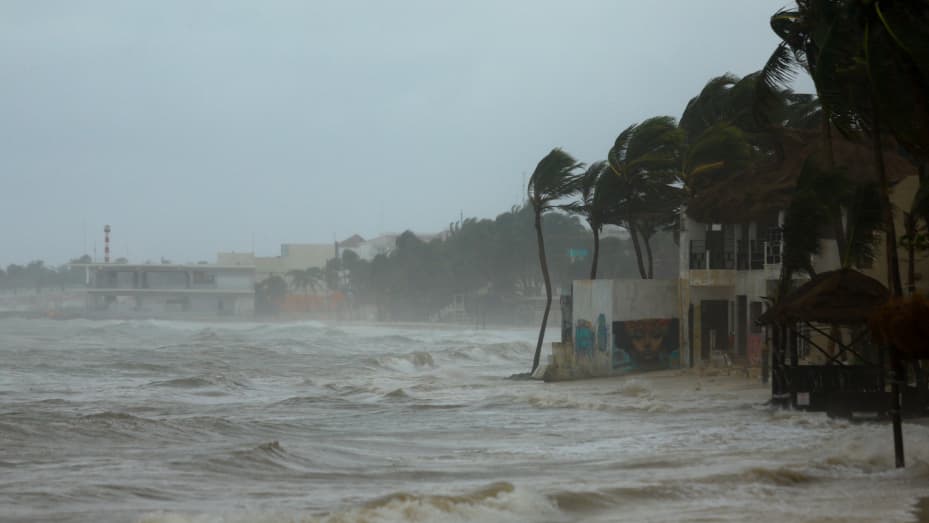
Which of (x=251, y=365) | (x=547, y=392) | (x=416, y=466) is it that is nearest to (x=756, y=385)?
(x=547, y=392)

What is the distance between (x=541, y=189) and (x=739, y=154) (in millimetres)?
6187

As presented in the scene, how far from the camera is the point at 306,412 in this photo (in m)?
26.8

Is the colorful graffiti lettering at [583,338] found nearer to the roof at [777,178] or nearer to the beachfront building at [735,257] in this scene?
the beachfront building at [735,257]

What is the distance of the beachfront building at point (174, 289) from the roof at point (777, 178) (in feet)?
406

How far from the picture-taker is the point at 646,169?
38781 mm

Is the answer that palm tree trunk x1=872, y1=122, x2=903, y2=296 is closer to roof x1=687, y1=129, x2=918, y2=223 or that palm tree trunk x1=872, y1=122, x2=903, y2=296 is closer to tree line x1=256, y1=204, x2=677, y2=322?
roof x1=687, y1=129, x2=918, y2=223

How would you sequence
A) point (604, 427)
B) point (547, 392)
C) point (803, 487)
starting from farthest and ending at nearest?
point (547, 392) < point (604, 427) < point (803, 487)

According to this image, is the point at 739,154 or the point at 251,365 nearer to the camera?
the point at 739,154

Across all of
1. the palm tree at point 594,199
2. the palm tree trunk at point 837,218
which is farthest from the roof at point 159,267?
the palm tree trunk at point 837,218

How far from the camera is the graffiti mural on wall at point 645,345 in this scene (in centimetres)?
3312

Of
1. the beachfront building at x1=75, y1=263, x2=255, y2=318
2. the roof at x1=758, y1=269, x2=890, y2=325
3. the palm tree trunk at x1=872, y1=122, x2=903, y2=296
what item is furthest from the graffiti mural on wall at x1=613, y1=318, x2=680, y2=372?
the beachfront building at x1=75, y1=263, x2=255, y2=318

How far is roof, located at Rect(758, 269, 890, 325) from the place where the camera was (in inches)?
→ 746

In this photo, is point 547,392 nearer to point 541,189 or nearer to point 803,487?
point 541,189

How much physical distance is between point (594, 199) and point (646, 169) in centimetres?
205
